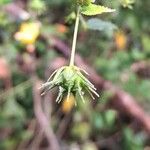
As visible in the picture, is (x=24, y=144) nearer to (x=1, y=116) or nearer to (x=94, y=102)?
(x=1, y=116)

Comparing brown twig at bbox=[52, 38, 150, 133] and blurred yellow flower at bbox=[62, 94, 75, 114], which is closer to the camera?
brown twig at bbox=[52, 38, 150, 133]

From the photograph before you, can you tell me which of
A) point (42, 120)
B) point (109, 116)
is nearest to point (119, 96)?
point (109, 116)

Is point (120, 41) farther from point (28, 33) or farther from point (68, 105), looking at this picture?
point (28, 33)

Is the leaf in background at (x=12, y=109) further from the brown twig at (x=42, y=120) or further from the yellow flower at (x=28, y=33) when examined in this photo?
the yellow flower at (x=28, y=33)

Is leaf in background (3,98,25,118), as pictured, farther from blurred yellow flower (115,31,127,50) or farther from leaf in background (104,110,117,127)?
blurred yellow flower (115,31,127,50)

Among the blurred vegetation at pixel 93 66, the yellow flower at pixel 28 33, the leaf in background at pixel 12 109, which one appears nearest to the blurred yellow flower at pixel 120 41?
the blurred vegetation at pixel 93 66

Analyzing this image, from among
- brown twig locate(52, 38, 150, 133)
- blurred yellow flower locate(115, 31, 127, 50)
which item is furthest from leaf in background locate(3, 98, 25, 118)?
blurred yellow flower locate(115, 31, 127, 50)

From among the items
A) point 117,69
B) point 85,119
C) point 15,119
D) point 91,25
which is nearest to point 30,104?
point 15,119
